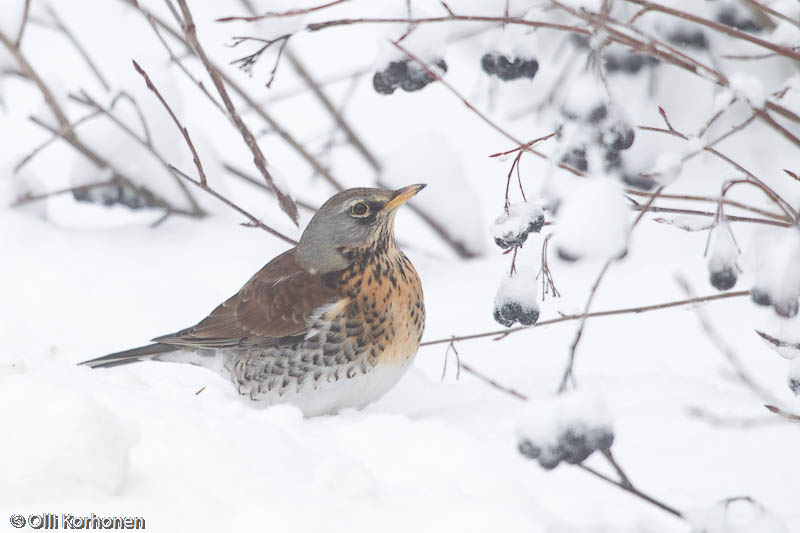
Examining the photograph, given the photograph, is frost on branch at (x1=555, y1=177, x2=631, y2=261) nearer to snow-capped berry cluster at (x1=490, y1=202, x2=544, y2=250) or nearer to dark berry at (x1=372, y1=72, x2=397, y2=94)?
snow-capped berry cluster at (x1=490, y1=202, x2=544, y2=250)

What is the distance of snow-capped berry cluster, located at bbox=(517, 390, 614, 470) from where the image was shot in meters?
1.67

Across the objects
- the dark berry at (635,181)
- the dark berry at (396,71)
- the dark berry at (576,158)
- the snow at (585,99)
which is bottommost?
the dark berry at (635,181)

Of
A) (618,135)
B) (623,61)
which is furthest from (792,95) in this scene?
(623,61)

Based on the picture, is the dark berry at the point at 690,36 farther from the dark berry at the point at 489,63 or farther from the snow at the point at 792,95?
the snow at the point at 792,95

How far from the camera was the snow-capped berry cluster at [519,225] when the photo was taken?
7.09 feet

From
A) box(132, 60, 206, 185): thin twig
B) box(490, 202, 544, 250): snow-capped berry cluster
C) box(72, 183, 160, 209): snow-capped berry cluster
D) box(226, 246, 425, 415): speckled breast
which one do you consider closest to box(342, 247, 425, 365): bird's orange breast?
box(226, 246, 425, 415): speckled breast

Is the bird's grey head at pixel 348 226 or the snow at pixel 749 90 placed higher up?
the snow at pixel 749 90

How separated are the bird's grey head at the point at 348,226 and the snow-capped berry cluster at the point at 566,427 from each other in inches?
68.0

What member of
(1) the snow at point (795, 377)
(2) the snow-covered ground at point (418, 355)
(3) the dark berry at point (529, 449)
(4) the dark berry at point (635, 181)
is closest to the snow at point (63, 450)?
(2) the snow-covered ground at point (418, 355)

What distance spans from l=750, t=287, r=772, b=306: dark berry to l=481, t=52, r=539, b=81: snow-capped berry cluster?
49.0 inches

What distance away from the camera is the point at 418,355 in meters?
4.11

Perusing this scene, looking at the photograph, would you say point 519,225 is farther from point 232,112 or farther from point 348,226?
point 232,112

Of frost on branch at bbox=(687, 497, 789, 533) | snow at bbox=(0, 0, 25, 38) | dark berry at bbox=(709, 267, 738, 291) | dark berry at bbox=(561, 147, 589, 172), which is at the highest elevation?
snow at bbox=(0, 0, 25, 38)

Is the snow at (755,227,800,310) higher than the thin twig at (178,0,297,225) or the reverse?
the reverse
